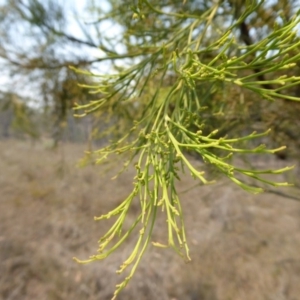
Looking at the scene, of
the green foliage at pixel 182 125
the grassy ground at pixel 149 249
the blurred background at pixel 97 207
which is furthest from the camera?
the grassy ground at pixel 149 249

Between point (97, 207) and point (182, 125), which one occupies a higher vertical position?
point (182, 125)

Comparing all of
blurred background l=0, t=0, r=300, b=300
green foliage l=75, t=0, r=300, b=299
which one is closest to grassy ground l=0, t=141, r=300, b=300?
blurred background l=0, t=0, r=300, b=300

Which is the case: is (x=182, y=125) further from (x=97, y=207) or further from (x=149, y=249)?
(x=97, y=207)

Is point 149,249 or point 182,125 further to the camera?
point 149,249

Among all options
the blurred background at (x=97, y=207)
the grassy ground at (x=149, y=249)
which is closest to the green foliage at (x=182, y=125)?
the blurred background at (x=97, y=207)

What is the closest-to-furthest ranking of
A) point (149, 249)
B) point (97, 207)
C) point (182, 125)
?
point (182, 125)
point (149, 249)
point (97, 207)

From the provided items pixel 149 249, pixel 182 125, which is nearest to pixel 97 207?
pixel 149 249

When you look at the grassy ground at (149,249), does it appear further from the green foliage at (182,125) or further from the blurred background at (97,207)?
the green foliage at (182,125)
